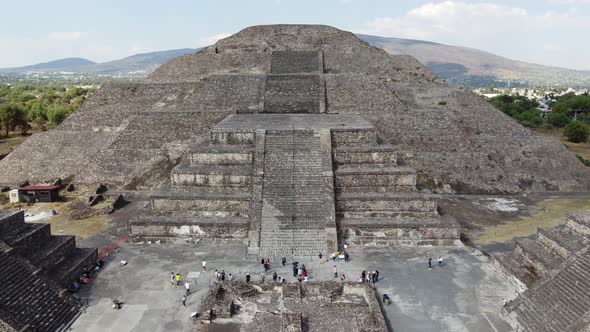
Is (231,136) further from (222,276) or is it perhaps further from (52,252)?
(52,252)

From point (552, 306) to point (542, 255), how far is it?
2.81m

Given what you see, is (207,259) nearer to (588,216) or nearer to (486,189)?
(588,216)

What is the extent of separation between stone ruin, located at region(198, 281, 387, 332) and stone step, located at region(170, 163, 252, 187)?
6.44 m

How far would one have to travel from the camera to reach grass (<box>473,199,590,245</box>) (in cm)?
1844

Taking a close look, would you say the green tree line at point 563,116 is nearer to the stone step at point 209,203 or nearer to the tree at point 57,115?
the stone step at point 209,203

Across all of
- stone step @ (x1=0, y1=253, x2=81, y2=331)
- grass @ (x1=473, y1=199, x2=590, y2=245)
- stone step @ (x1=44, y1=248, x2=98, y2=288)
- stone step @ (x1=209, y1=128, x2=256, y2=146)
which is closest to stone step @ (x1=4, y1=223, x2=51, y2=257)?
stone step @ (x1=0, y1=253, x2=81, y2=331)

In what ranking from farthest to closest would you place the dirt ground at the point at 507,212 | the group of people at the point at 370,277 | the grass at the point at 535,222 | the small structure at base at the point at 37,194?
the small structure at base at the point at 37,194, the dirt ground at the point at 507,212, the grass at the point at 535,222, the group of people at the point at 370,277

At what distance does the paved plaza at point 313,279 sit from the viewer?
1178 cm

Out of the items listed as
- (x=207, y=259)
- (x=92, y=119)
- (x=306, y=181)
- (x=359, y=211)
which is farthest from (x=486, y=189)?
(x=92, y=119)

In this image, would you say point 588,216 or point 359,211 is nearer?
point 588,216

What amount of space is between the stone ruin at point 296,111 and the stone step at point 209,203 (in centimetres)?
480

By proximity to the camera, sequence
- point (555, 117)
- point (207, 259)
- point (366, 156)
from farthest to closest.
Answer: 1. point (555, 117)
2. point (366, 156)
3. point (207, 259)

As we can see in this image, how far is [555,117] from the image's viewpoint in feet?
168

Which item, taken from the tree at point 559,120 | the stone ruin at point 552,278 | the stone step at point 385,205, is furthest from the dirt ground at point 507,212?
the tree at point 559,120
